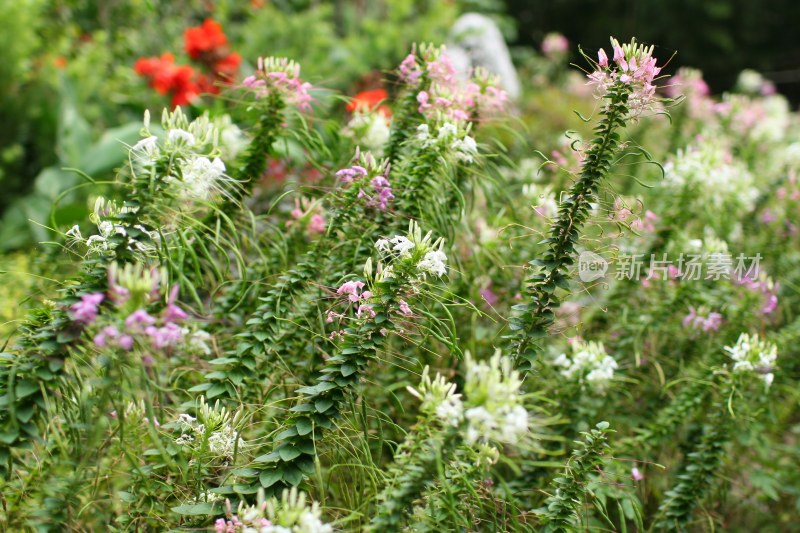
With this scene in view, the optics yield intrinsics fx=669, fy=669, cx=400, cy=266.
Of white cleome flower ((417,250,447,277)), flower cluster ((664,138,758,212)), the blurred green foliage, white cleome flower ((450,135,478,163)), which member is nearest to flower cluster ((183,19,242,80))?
flower cluster ((664,138,758,212))

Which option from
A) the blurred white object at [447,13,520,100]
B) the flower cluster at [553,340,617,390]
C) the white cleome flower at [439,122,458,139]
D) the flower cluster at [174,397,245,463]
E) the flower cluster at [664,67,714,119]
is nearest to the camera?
the flower cluster at [174,397,245,463]

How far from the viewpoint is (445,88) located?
1717 mm

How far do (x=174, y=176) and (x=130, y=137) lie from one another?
1.96 m

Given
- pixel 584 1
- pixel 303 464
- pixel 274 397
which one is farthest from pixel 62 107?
pixel 584 1

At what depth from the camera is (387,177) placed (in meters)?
1.61

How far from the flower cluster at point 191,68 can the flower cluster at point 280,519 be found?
284 centimetres

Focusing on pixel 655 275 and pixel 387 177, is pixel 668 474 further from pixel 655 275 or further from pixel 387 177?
pixel 387 177

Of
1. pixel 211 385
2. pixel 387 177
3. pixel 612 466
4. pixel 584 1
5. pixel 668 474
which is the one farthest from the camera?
pixel 584 1

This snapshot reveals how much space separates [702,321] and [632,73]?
1.05 metres

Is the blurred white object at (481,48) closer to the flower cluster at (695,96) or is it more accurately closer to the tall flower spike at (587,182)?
the flower cluster at (695,96)

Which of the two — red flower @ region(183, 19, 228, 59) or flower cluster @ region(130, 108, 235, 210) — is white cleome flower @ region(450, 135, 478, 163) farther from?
red flower @ region(183, 19, 228, 59)

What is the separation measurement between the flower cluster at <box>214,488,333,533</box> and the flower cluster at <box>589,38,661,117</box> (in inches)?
36.9

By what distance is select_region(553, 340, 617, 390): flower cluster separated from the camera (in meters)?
1.79

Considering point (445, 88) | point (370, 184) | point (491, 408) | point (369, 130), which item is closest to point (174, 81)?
point (369, 130)
